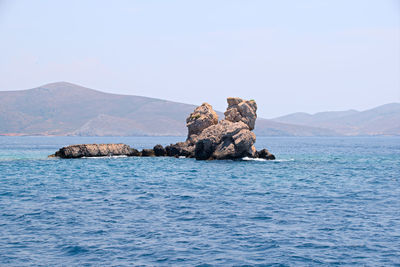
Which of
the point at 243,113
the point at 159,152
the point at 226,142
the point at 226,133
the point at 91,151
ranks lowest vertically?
the point at 159,152

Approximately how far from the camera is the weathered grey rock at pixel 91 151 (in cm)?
8206

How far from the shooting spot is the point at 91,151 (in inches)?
3292

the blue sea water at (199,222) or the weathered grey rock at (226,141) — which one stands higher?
the weathered grey rock at (226,141)

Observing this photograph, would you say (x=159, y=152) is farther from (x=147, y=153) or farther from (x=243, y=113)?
(x=243, y=113)

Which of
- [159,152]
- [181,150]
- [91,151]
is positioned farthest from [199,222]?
[159,152]

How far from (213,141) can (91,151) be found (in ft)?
79.6

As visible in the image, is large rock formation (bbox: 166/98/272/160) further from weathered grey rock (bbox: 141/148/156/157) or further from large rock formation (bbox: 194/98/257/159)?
weathered grey rock (bbox: 141/148/156/157)

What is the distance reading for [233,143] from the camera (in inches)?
2849

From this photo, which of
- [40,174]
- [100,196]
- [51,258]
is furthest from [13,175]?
[51,258]

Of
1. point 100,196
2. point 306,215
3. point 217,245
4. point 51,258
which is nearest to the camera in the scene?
point 51,258

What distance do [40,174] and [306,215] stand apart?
35.0 metres

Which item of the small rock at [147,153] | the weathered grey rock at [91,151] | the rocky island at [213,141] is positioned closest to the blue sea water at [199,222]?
the rocky island at [213,141]

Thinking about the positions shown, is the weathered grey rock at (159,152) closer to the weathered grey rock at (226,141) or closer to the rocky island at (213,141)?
the rocky island at (213,141)

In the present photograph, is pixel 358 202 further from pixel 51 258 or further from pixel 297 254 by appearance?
pixel 51 258
